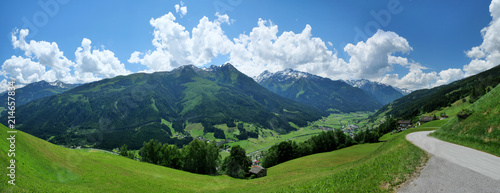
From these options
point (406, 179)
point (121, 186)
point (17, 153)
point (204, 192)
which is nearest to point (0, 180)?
point (17, 153)

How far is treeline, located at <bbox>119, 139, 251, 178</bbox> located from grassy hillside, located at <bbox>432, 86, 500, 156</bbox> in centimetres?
5213

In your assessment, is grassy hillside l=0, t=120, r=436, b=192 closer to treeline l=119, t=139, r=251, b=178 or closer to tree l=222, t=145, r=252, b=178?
treeline l=119, t=139, r=251, b=178

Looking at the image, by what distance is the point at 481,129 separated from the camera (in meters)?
28.8

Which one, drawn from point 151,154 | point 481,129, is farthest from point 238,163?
point 481,129

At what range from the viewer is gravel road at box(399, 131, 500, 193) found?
13.7m

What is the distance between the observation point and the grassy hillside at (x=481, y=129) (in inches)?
1016

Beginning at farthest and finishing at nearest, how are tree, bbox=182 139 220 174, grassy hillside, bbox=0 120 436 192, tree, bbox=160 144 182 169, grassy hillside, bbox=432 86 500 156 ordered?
tree, bbox=160 144 182 169
tree, bbox=182 139 220 174
grassy hillside, bbox=432 86 500 156
grassy hillside, bbox=0 120 436 192

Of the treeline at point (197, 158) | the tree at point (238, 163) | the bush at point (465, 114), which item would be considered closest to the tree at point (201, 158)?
the treeline at point (197, 158)

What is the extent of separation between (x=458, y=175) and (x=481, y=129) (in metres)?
22.2

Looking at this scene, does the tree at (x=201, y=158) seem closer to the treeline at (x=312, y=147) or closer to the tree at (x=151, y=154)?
the tree at (x=151, y=154)

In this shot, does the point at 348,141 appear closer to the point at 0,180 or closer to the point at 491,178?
the point at 491,178

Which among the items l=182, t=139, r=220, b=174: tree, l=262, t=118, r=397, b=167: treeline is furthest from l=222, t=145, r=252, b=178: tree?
l=262, t=118, r=397, b=167: treeline

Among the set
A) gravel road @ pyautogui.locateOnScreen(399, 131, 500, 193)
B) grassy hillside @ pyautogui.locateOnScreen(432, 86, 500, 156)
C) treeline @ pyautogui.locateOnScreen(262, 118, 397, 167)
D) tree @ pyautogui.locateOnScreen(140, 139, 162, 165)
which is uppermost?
grassy hillside @ pyautogui.locateOnScreen(432, 86, 500, 156)

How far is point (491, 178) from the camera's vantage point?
49.2 ft
